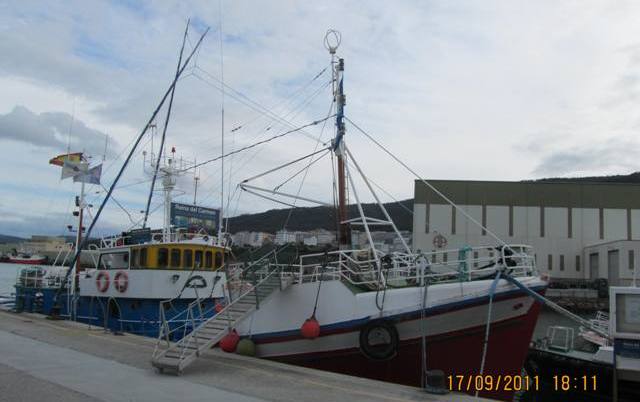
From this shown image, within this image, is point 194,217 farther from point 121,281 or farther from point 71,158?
point 71,158

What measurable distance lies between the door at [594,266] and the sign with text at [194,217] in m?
46.2

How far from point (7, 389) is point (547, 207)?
59.6 m

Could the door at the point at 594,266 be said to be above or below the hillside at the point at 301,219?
below

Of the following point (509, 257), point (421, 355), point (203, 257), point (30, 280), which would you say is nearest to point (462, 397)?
point (421, 355)

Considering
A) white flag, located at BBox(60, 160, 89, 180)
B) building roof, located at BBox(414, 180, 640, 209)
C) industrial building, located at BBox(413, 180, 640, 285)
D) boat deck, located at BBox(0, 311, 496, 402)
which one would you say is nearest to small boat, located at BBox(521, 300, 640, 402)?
boat deck, located at BBox(0, 311, 496, 402)

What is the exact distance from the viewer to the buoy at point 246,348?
528 inches

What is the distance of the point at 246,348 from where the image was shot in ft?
44.1

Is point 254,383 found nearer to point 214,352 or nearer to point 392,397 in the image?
point 392,397

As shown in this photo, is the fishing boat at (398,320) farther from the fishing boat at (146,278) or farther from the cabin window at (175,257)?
the cabin window at (175,257)

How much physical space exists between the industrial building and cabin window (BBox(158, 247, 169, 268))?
143 ft

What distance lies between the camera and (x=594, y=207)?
2362 inches

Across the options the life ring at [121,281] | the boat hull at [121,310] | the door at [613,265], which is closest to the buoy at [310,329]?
the boat hull at [121,310]

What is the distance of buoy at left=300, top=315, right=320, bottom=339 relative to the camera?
40.4 ft

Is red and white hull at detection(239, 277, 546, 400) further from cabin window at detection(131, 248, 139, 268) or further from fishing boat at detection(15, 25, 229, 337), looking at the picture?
cabin window at detection(131, 248, 139, 268)
